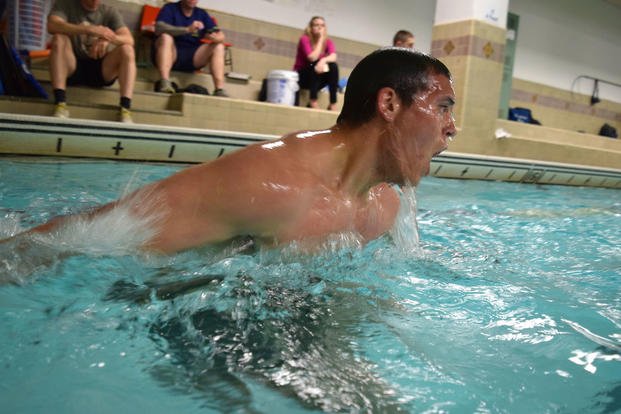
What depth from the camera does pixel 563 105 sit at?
16.4 m

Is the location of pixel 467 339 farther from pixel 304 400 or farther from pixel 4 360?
pixel 4 360

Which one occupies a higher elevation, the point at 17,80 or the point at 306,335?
the point at 17,80

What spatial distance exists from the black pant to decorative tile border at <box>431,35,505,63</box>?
283 cm

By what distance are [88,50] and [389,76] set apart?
6.09m

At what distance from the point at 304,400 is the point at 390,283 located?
1.24 m

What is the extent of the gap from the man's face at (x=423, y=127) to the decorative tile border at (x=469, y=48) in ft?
29.7

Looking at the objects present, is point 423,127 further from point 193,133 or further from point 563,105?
point 563,105

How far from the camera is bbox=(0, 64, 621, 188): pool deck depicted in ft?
20.5

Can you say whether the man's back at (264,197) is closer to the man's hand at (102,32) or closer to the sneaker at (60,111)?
the sneaker at (60,111)

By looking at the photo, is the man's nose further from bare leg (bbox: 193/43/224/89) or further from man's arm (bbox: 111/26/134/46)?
bare leg (bbox: 193/43/224/89)

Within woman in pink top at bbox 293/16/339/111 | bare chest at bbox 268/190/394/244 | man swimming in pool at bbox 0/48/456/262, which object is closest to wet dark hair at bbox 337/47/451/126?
man swimming in pool at bbox 0/48/456/262

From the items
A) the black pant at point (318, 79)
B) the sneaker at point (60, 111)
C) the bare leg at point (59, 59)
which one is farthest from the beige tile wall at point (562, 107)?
the sneaker at point (60, 111)

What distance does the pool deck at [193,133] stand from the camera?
20.5 feet

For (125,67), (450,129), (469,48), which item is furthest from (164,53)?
(450,129)
